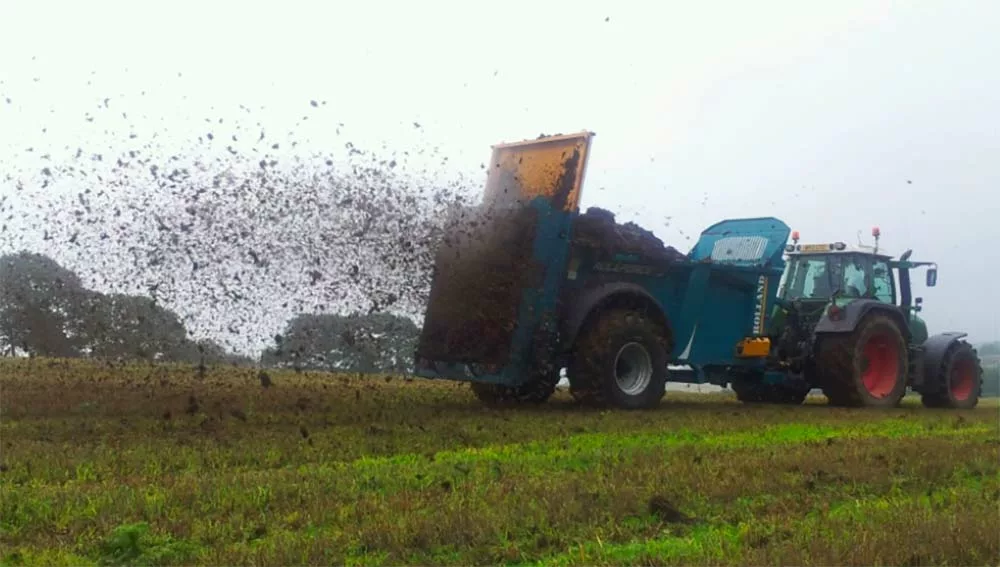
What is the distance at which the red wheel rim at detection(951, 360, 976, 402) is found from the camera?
1557 cm

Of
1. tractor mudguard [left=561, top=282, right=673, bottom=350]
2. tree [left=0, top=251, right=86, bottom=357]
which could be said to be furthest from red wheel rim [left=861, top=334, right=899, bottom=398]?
tree [left=0, top=251, right=86, bottom=357]

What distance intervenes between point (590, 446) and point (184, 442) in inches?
118

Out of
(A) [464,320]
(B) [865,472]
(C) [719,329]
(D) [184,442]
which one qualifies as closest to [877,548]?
(B) [865,472]

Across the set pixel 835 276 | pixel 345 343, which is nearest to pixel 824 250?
pixel 835 276

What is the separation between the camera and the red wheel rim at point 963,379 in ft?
51.1

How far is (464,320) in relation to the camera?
11.3m

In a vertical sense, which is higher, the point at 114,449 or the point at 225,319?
the point at 225,319

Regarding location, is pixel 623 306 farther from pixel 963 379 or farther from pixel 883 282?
pixel 963 379

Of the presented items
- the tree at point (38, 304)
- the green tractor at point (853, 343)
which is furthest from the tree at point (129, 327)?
the green tractor at point (853, 343)

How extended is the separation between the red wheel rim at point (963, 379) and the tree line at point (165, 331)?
27.1ft

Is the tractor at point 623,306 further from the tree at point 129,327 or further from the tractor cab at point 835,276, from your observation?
the tree at point 129,327

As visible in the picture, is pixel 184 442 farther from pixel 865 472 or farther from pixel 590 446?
pixel 865 472

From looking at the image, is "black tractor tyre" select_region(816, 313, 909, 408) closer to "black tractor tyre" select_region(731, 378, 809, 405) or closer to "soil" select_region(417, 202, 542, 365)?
"black tractor tyre" select_region(731, 378, 809, 405)

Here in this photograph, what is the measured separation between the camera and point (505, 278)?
1098 cm
